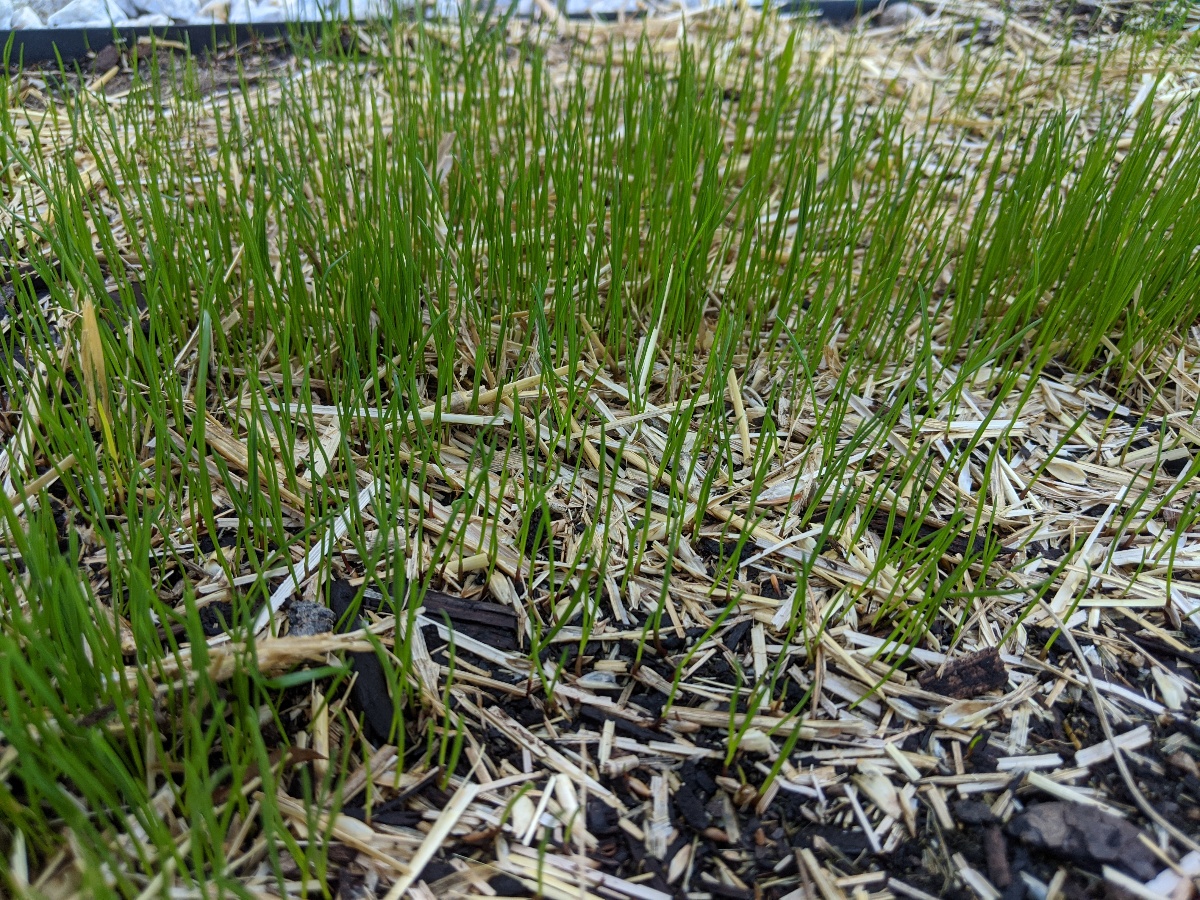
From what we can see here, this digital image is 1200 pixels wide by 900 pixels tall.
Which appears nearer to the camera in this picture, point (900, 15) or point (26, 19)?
point (26, 19)

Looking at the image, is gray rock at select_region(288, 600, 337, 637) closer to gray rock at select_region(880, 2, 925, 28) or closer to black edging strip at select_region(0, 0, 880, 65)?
black edging strip at select_region(0, 0, 880, 65)

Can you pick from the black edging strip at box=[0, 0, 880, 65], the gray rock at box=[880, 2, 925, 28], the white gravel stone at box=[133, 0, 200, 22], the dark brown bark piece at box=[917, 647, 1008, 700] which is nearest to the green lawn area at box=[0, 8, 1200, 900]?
the dark brown bark piece at box=[917, 647, 1008, 700]

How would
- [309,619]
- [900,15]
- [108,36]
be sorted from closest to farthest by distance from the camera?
1. [309,619]
2. [108,36]
3. [900,15]

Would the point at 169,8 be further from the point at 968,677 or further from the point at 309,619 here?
the point at 968,677

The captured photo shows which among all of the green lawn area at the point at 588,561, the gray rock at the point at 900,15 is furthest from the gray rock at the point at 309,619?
the gray rock at the point at 900,15

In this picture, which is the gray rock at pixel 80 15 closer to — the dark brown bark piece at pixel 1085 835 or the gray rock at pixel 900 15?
the gray rock at pixel 900 15

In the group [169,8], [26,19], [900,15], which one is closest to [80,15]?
[26,19]

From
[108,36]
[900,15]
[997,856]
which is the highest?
[900,15]
